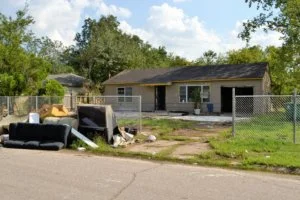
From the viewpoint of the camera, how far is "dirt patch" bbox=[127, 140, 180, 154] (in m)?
12.3

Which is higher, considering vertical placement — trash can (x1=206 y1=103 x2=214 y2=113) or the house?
the house

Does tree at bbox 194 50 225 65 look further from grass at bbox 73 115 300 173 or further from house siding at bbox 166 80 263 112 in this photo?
grass at bbox 73 115 300 173

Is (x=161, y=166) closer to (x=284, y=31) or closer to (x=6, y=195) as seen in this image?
(x=6, y=195)

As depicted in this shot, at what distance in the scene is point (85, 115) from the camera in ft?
46.4

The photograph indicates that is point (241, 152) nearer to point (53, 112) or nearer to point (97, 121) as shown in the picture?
point (97, 121)

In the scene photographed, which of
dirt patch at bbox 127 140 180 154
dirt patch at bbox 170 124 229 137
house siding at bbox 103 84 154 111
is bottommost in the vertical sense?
dirt patch at bbox 127 140 180 154

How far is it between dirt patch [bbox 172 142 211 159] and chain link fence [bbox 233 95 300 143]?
1800 millimetres

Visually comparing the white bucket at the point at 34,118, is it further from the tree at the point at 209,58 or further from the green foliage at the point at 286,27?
the tree at the point at 209,58

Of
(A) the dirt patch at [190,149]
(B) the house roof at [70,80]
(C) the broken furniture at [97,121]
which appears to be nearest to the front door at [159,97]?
(B) the house roof at [70,80]

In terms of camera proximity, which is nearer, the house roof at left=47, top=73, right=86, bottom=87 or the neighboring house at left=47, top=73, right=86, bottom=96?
the neighboring house at left=47, top=73, right=86, bottom=96

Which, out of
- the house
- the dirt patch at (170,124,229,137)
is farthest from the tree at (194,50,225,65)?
the dirt patch at (170,124,229,137)

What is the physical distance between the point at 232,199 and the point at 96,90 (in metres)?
34.5

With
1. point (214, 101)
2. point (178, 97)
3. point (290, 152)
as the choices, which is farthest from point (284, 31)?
point (290, 152)

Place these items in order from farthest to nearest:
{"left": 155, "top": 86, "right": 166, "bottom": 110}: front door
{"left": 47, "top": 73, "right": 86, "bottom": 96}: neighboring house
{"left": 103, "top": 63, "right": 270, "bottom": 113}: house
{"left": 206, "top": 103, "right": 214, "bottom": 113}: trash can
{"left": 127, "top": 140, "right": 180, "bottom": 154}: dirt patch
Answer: {"left": 47, "top": 73, "right": 86, "bottom": 96}: neighboring house
{"left": 155, "top": 86, "right": 166, "bottom": 110}: front door
{"left": 206, "top": 103, "right": 214, "bottom": 113}: trash can
{"left": 103, "top": 63, "right": 270, "bottom": 113}: house
{"left": 127, "top": 140, "right": 180, "bottom": 154}: dirt patch
